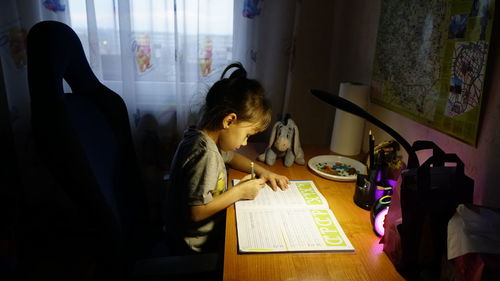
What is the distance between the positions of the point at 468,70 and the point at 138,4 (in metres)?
1.43

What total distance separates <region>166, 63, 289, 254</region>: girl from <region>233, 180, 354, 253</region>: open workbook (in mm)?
56

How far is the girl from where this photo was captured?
3.07ft

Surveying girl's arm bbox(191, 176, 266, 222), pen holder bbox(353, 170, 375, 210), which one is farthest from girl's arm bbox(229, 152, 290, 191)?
pen holder bbox(353, 170, 375, 210)

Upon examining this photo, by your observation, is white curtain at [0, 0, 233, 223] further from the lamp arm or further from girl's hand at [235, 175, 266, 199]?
the lamp arm

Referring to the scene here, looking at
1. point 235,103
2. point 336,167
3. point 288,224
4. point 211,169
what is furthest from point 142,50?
point 288,224

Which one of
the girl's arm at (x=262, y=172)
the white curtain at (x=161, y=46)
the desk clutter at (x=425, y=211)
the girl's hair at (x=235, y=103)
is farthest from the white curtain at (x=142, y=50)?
the desk clutter at (x=425, y=211)

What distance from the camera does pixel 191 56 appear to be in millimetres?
1673

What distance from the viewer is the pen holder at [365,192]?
3.11 ft

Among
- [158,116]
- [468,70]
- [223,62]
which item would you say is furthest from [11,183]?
[468,70]

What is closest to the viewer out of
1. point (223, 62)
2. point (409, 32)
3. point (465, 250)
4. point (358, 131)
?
point (465, 250)

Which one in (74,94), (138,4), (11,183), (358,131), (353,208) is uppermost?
(138,4)

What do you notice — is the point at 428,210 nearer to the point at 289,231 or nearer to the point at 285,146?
the point at 289,231

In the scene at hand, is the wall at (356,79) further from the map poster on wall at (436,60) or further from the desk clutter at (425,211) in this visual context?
the desk clutter at (425,211)

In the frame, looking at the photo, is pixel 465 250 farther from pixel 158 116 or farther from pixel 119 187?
pixel 158 116
